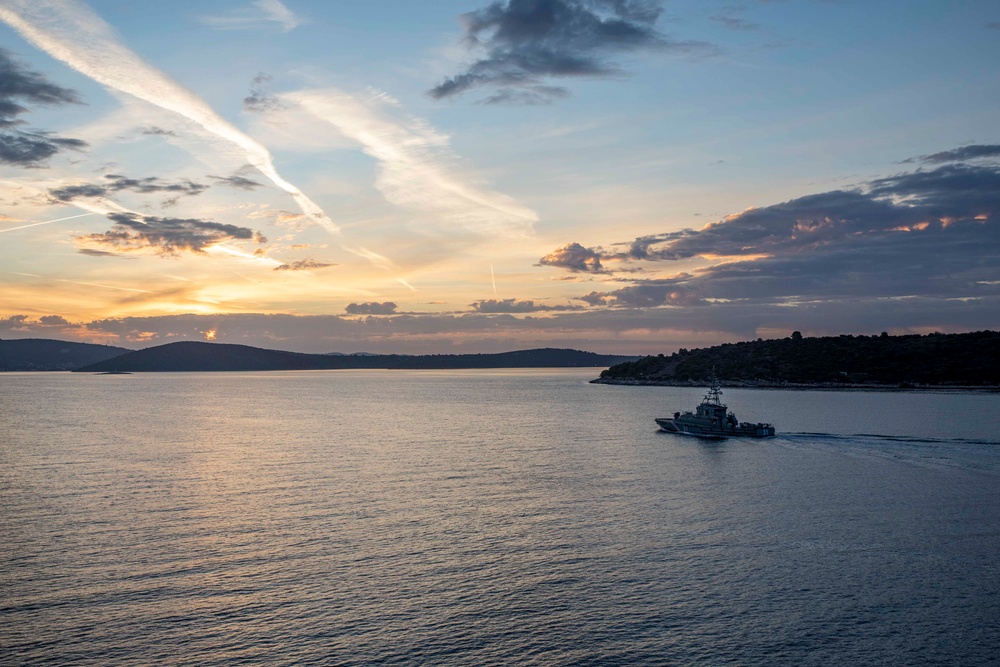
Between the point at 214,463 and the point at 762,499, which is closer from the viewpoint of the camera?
the point at 762,499

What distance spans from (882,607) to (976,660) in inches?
222

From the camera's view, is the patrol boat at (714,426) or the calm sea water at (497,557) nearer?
the calm sea water at (497,557)

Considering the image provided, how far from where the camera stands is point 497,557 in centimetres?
4078

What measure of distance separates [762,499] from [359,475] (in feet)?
126

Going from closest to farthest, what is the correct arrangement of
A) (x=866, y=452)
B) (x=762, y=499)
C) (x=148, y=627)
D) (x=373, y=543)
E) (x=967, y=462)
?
(x=148, y=627) < (x=373, y=543) < (x=762, y=499) < (x=967, y=462) < (x=866, y=452)

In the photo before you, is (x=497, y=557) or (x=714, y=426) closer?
(x=497, y=557)

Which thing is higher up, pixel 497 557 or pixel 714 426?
pixel 714 426

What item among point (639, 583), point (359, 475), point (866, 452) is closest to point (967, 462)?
point (866, 452)

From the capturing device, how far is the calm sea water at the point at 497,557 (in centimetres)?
2930

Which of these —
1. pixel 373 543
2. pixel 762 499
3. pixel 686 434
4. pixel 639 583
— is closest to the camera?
pixel 639 583

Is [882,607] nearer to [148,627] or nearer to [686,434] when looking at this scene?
[148,627]

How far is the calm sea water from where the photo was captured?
96.1ft

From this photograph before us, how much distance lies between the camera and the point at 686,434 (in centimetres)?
11444

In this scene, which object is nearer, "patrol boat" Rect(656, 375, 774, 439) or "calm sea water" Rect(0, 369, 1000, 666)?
"calm sea water" Rect(0, 369, 1000, 666)
